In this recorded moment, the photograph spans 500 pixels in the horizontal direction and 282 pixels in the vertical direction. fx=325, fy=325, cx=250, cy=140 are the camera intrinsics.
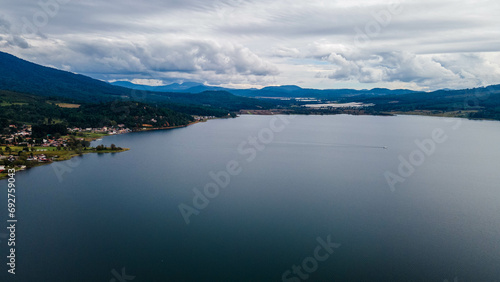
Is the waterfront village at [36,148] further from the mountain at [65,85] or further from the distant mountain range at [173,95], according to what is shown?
the mountain at [65,85]

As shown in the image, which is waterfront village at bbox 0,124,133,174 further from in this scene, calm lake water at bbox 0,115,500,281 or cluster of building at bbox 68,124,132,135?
cluster of building at bbox 68,124,132,135

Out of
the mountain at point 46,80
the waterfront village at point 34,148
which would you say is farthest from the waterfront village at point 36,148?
the mountain at point 46,80

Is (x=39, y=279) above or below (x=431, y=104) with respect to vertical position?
below

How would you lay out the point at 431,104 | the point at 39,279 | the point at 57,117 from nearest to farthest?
the point at 39,279, the point at 57,117, the point at 431,104

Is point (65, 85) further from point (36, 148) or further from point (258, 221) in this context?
point (258, 221)

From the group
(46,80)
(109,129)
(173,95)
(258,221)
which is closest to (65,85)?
(46,80)

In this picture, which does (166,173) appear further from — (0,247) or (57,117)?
(57,117)

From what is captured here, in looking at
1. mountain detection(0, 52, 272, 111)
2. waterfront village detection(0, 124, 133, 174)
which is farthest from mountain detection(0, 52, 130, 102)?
waterfront village detection(0, 124, 133, 174)

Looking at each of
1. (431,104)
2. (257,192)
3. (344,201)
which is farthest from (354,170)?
(431,104)
